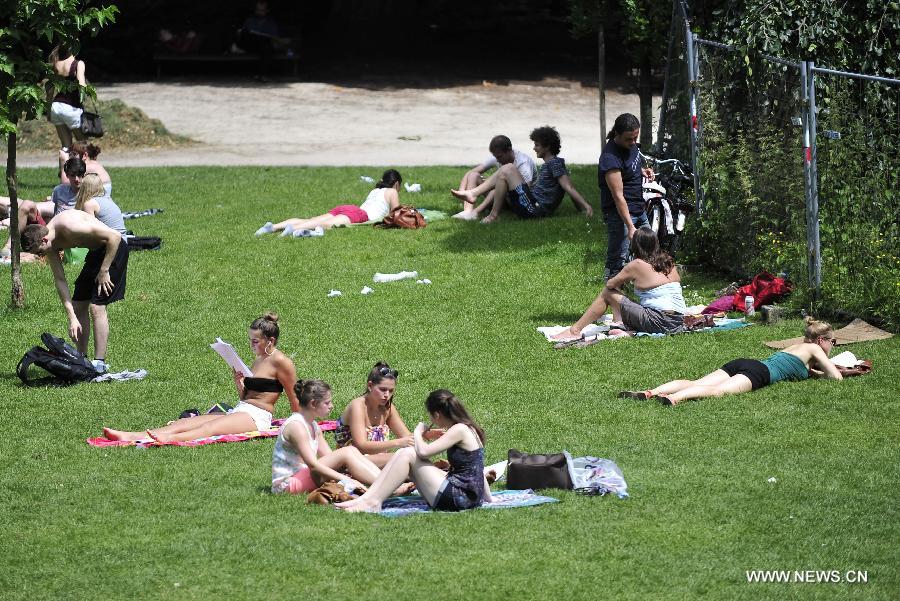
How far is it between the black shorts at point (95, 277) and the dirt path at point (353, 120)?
35.4 feet

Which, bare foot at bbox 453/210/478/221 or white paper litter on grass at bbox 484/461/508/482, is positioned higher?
bare foot at bbox 453/210/478/221

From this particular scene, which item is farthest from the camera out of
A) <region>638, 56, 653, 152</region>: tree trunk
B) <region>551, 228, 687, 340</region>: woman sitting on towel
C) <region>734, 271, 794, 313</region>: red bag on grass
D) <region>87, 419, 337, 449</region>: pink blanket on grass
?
<region>638, 56, 653, 152</region>: tree trunk

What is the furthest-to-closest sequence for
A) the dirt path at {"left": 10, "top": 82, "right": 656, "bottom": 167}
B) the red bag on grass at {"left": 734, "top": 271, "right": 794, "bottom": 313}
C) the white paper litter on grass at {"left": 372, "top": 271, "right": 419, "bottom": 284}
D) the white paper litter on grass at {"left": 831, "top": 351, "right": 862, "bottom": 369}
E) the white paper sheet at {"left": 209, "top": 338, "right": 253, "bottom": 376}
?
the dirt path at {"left": 10, "top": 82, "right": 656, "bottom": 167}, the white paper litter on grass at {"left": 372, "top": 271, "right": 419, "bottom": 284}, the red bag on grass at {"left": 734, "top": 271, "right": 794, "bottom": 313}, the white paper litter on grass at {"left": 831, "top": 351, "right": 862, "bottom": 369}, the white paper sheet at {"left": 209, "top": 338, "right": 253, "bottom": 376}

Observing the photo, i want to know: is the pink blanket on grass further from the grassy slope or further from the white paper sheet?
the grassy slope

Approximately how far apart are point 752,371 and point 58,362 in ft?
18.3

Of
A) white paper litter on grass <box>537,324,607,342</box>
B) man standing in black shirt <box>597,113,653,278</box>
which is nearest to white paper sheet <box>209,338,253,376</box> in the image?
white paper litter on grass <box>537,324,607,342</box>

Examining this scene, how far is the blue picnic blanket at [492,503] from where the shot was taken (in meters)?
7.45

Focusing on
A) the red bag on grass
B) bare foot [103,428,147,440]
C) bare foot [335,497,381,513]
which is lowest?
bare foot [103,428,147,440]

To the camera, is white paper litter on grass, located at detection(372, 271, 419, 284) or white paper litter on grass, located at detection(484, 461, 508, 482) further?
white paper litter on grass, located at detection(372, 271, 419, 284)

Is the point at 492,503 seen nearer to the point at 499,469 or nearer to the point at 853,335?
the point at 499,469

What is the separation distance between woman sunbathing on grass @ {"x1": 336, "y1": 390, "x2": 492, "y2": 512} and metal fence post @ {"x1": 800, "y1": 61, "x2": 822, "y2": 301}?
532 cm

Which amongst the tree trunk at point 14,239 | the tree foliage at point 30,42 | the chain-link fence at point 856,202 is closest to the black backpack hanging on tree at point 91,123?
the tree trunk at point 14,239

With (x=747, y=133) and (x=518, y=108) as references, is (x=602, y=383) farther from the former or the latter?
(x=518, y=108)

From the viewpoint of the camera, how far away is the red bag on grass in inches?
481
